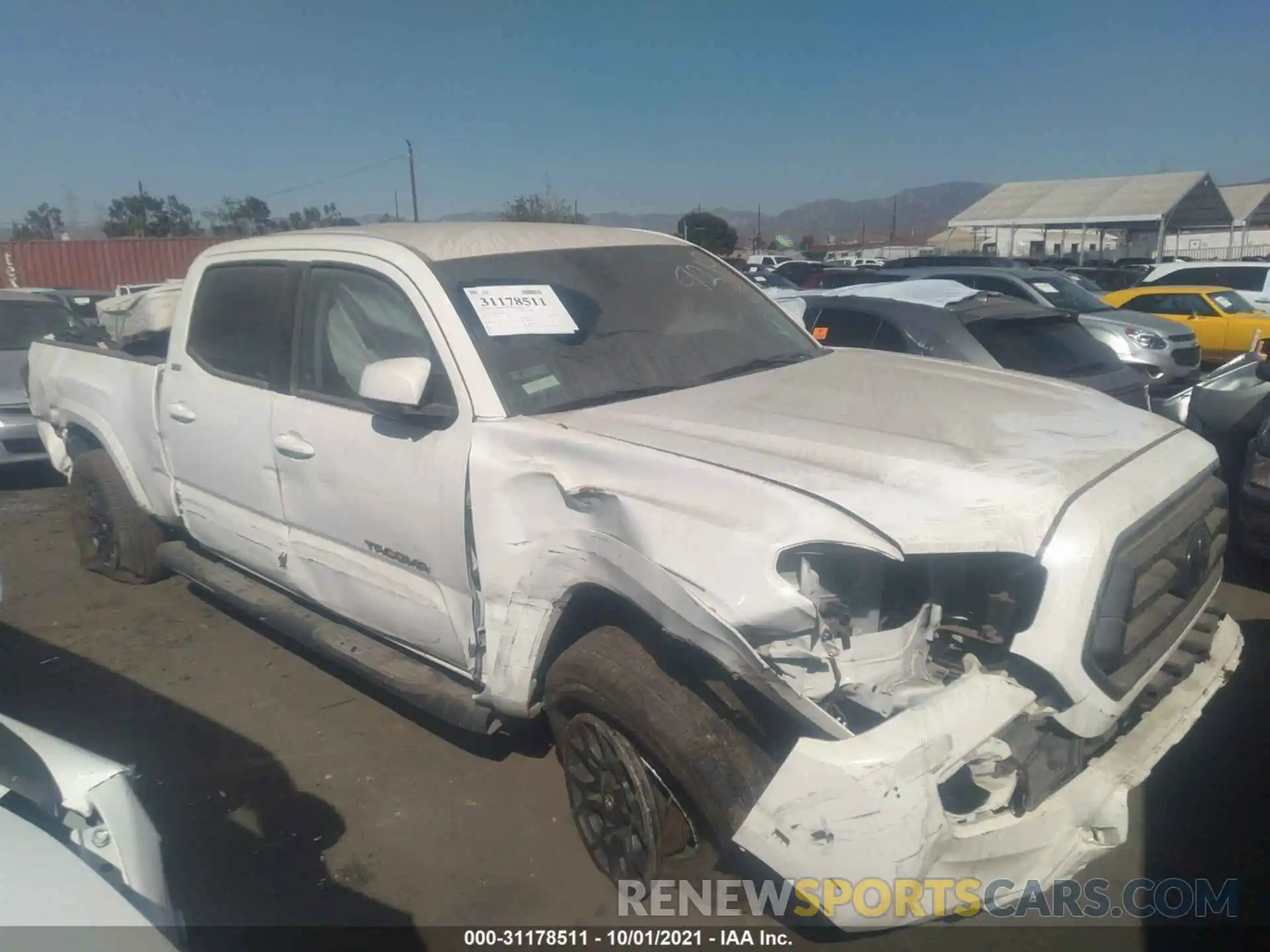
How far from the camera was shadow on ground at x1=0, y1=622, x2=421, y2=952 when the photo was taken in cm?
280

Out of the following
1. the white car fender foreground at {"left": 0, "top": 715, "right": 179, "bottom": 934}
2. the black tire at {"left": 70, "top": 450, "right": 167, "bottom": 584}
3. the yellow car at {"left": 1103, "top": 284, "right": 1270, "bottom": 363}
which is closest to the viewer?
the white car fender foreground at {"left": 0, "top": 715, "right": 179, "bottom": 934}

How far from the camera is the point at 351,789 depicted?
11.1 feet

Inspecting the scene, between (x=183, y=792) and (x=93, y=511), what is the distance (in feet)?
8.72

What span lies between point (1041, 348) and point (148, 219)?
143 feet

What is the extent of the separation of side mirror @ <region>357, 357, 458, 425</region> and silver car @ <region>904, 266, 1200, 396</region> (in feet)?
24.7

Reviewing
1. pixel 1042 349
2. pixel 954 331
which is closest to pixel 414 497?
pixel 954 331

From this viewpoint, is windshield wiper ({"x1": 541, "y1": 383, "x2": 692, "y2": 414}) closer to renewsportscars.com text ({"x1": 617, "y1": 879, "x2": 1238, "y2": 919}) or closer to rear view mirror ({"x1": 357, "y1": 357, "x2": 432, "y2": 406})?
rear view mirror ({"x1": 357, "y1": 357, "x2": 432, "y2": 406})

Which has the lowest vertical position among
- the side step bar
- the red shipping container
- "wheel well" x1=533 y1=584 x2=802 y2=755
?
the side step bar

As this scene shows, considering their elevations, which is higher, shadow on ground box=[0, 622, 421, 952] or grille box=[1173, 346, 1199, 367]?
grille box=[1173, 346, 1199, 367]

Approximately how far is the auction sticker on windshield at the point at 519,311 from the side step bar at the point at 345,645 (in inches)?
47.6

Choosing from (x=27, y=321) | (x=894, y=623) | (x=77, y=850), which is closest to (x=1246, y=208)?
(x=27, y=321)

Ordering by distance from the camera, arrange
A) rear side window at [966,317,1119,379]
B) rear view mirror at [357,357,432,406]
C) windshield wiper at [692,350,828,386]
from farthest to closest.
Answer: rear side window at [966,317,1119,379]
windshield wiper at [692,350,828,386]
rear view mirror at [357,357,432,406]

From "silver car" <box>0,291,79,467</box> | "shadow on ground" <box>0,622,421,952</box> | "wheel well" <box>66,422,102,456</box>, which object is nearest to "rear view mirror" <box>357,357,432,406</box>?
"shadow on ground" <box>0,622,421,952</box>

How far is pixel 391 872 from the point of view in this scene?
9.70 feet
